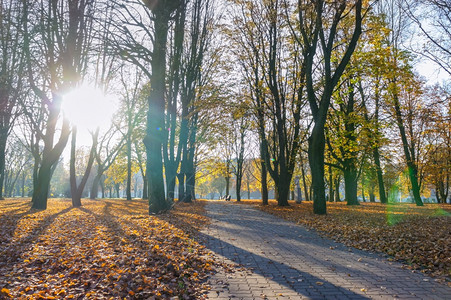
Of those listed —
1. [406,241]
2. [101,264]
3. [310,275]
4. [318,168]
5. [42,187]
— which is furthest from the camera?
[42,187]

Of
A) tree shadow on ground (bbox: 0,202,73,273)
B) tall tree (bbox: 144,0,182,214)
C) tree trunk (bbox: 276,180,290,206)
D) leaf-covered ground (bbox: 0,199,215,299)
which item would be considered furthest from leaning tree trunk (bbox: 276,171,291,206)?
tree shadow on ground (bbox: 0,202,73,273)

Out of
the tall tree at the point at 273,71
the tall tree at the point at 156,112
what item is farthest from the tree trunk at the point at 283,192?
the tall tree at the point at 156,112

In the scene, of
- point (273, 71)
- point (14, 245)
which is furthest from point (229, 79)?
point (14, 245)

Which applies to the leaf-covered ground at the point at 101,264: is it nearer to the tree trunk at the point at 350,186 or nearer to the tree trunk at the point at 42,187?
the tree trunk at the point at 42,187

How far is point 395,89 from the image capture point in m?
18.0

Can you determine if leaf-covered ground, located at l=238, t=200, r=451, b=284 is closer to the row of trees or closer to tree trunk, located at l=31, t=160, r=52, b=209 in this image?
the row of trees

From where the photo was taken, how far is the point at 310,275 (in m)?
5.31

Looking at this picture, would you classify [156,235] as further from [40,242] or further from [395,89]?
[395,89]

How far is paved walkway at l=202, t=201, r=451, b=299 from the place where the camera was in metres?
4.46

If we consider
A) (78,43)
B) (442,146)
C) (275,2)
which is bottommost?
(442,146)

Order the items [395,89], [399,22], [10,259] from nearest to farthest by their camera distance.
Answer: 1. [10,259]
2. [395,89]
3. [399,22]

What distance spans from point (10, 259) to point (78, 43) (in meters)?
13.9

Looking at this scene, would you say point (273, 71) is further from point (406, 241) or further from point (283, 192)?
point (406, 241)

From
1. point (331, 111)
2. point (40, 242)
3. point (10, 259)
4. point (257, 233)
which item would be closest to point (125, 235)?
point (40, 242)
